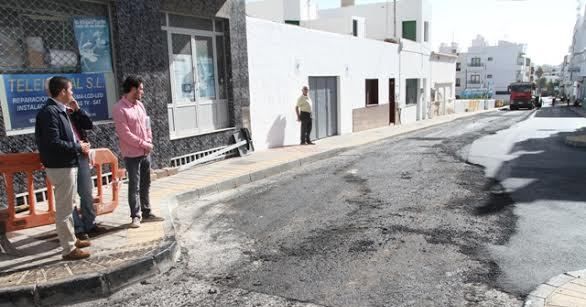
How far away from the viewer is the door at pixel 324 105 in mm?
15214

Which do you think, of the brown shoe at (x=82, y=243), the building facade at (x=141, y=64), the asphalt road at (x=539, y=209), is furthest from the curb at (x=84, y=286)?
the building facade at (x=141, y=64)

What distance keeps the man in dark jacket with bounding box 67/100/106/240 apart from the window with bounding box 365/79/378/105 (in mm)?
16304

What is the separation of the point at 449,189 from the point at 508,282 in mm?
3693

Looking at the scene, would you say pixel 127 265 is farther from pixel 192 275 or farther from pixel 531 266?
pixel 531 266

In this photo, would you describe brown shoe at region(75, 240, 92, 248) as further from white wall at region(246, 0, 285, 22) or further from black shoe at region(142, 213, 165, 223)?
white wall at region(246, 0, 285, 22)

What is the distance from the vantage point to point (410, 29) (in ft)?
96.6

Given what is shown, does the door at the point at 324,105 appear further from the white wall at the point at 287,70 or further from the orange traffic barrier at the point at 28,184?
the orange traffic barrier at the point at 28,184

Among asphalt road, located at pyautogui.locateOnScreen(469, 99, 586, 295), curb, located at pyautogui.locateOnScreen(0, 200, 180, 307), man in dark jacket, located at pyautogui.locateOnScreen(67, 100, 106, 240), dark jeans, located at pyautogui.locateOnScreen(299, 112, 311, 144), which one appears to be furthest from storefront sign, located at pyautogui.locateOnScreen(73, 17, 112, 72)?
asphalt road, located at pyautogui.locateOnScreen(469, 99, 586, 295)

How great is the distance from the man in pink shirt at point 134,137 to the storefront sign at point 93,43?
9.25ft

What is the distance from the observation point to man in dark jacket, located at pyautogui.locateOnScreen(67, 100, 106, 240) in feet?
15.6

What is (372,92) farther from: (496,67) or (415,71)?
(496,67)

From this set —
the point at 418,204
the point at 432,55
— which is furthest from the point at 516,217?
the point at 432,55

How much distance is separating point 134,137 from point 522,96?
4545cm

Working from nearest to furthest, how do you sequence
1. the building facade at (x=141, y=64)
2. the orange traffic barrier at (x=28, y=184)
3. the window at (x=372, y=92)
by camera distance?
the orange traffic barrier at (x=28, y=184) < the building facade at (x=141, y=64) < the window at (x=372, y=92)
